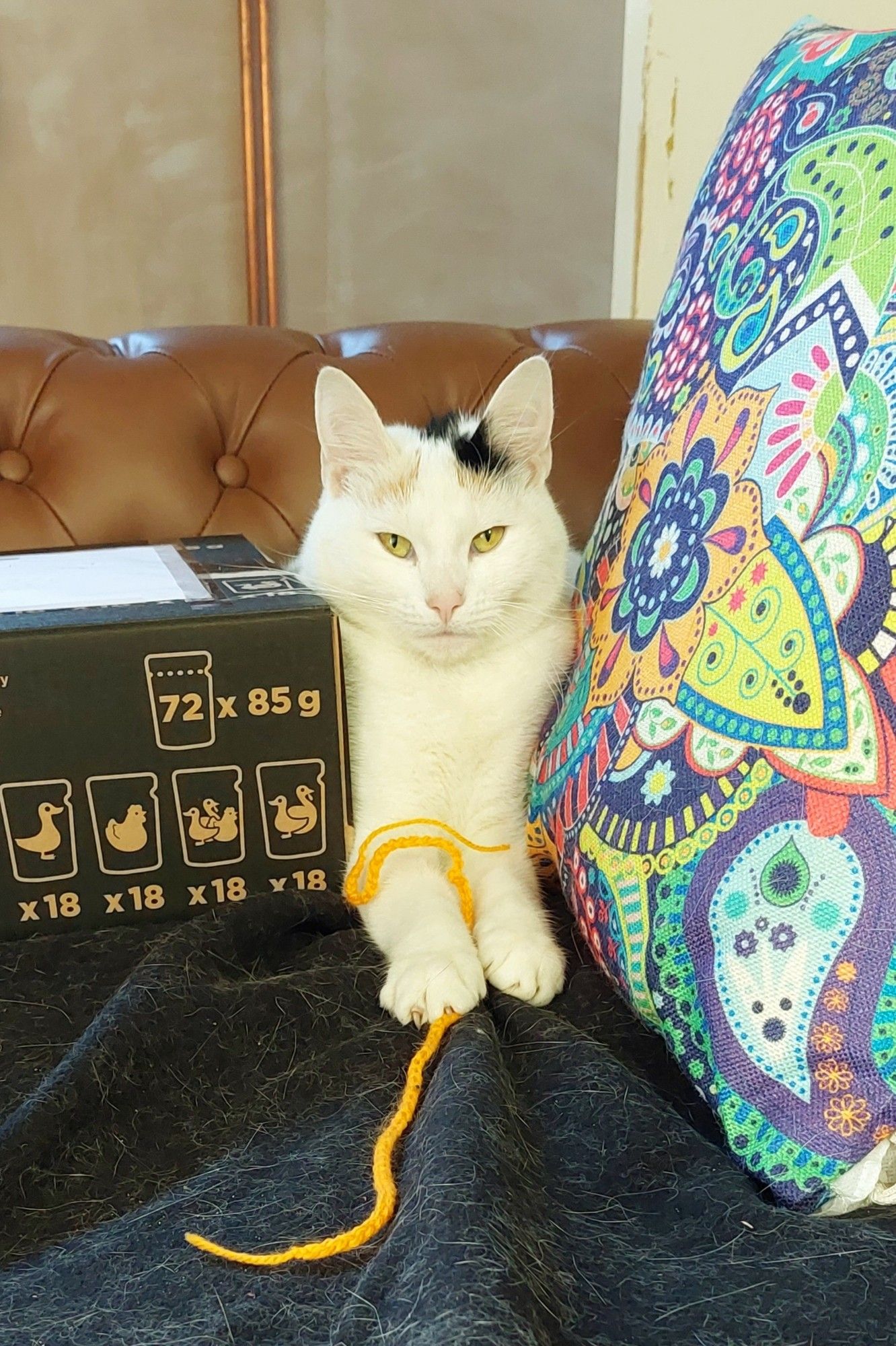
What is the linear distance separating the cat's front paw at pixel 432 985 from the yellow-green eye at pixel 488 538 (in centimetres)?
41

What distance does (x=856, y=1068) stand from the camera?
61cm

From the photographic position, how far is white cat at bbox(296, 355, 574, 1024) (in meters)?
1.03

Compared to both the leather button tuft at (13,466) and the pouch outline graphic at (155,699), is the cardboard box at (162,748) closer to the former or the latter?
the pouch outline graphic at (155,699)

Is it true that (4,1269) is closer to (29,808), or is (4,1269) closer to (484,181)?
(29,808)

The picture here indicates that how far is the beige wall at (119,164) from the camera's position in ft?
6.82

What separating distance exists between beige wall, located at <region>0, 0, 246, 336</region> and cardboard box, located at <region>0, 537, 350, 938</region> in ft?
4.61

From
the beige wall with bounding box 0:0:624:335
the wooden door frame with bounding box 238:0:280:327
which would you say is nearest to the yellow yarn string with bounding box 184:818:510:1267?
the wooden door frame with bounding box 238:0:280:327

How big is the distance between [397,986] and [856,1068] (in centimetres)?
36

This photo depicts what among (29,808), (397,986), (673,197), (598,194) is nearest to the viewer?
(397,986)

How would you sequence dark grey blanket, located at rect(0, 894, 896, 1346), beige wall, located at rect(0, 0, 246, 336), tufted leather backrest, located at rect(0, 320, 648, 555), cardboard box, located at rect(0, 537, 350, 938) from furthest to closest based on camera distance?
1. beige wall, located at rect(0, 0, 246, 336)
2. tufted leather backrest, located at rect(0, 320, 648, 555)
3. cardboard box, located at rect(0, 537, 350, 938)
4. dark grey blanket, located at rect(0, 894, 896, 1346)

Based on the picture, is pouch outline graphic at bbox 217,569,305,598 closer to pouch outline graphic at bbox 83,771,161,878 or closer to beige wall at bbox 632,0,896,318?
pouch outline graphic at bbox 83,771,161,878

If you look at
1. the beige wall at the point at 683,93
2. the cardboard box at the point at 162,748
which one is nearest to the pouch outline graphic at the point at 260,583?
the cardboard box at the point at 162,748

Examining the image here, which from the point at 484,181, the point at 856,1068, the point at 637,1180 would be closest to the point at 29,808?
the point at 637,1180

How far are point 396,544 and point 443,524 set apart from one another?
62mm
